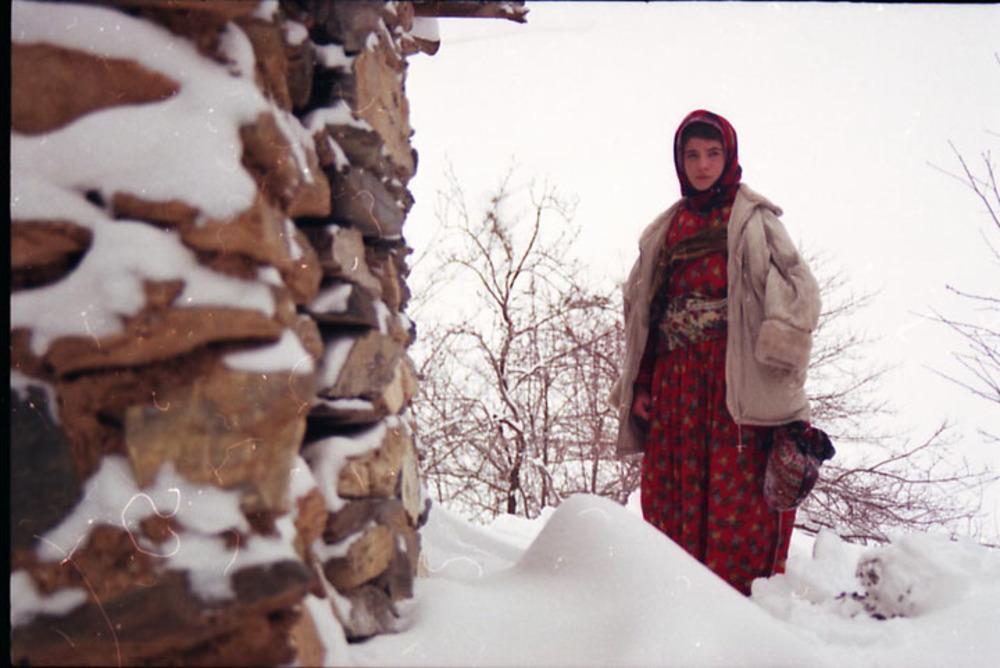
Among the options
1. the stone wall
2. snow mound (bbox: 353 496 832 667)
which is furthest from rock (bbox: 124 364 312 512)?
snow mound (bbox: 353 496 832 667)

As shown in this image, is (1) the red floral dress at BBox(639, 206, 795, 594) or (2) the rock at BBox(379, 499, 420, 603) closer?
(2) the rock at BBox(379, 499, 420, 603)

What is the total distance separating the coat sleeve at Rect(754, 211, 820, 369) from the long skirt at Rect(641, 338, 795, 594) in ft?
0.66

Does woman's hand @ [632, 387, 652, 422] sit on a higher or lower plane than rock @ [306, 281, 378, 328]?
lower

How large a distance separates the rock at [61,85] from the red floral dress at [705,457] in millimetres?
1745

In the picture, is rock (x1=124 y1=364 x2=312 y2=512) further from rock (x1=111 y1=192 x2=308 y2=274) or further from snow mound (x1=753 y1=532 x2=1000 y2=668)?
snow mound (x1=753 y1=532 x2=1000 y2=668)

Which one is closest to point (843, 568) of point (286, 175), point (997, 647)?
point (997, 647)

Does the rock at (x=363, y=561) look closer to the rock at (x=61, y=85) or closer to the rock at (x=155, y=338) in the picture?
the rock at (x=155, y=338)

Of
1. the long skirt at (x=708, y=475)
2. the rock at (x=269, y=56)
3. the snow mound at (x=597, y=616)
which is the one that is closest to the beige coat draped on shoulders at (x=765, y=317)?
the long skirt at (x=708, y=475)

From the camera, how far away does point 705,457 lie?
235cm

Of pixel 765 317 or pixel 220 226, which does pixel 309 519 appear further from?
pixel 765 317

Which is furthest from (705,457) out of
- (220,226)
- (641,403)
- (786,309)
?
(220,226)

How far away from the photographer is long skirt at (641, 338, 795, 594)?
225 centimetres

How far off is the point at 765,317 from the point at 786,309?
2.7 inches

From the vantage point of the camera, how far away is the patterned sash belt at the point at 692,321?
2324 millimetres
